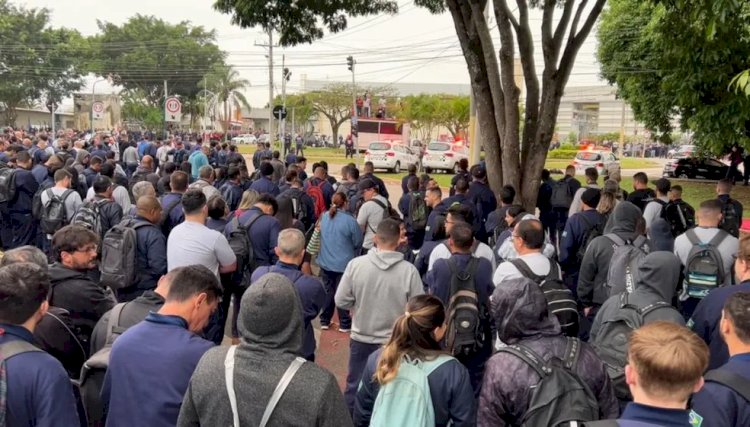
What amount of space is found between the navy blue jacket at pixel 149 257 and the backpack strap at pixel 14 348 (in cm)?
288

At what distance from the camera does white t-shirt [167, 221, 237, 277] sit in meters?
5.46

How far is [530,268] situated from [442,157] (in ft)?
89.5

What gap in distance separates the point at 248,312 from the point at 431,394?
3.31ft

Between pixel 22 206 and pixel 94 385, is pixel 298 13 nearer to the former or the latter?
pixel 22 206

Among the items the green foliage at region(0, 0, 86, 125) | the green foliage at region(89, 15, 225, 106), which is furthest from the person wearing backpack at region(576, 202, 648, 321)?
the green foliage at region(89, 15, 225, 106)

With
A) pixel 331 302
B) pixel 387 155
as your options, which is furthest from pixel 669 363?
pixel 387 155

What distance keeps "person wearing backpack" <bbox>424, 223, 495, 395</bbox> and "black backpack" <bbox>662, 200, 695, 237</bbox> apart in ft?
15.7

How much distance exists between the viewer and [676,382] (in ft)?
7.68

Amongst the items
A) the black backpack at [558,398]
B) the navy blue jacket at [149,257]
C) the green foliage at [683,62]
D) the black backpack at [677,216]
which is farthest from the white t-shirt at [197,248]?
the black backpack at [677,216]

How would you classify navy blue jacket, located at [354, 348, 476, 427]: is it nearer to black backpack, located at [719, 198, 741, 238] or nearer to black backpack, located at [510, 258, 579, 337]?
black backpack, located at [510, 258, 579, 337]

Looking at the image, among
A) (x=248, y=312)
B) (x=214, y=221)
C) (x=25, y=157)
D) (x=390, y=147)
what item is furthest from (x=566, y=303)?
(x=390, y=147)

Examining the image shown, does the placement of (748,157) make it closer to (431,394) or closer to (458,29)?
(458,29)

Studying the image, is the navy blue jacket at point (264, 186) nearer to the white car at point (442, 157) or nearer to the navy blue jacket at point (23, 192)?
the navy blue jacket at point (23, 192)

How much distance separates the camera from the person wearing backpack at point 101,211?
727 cm
